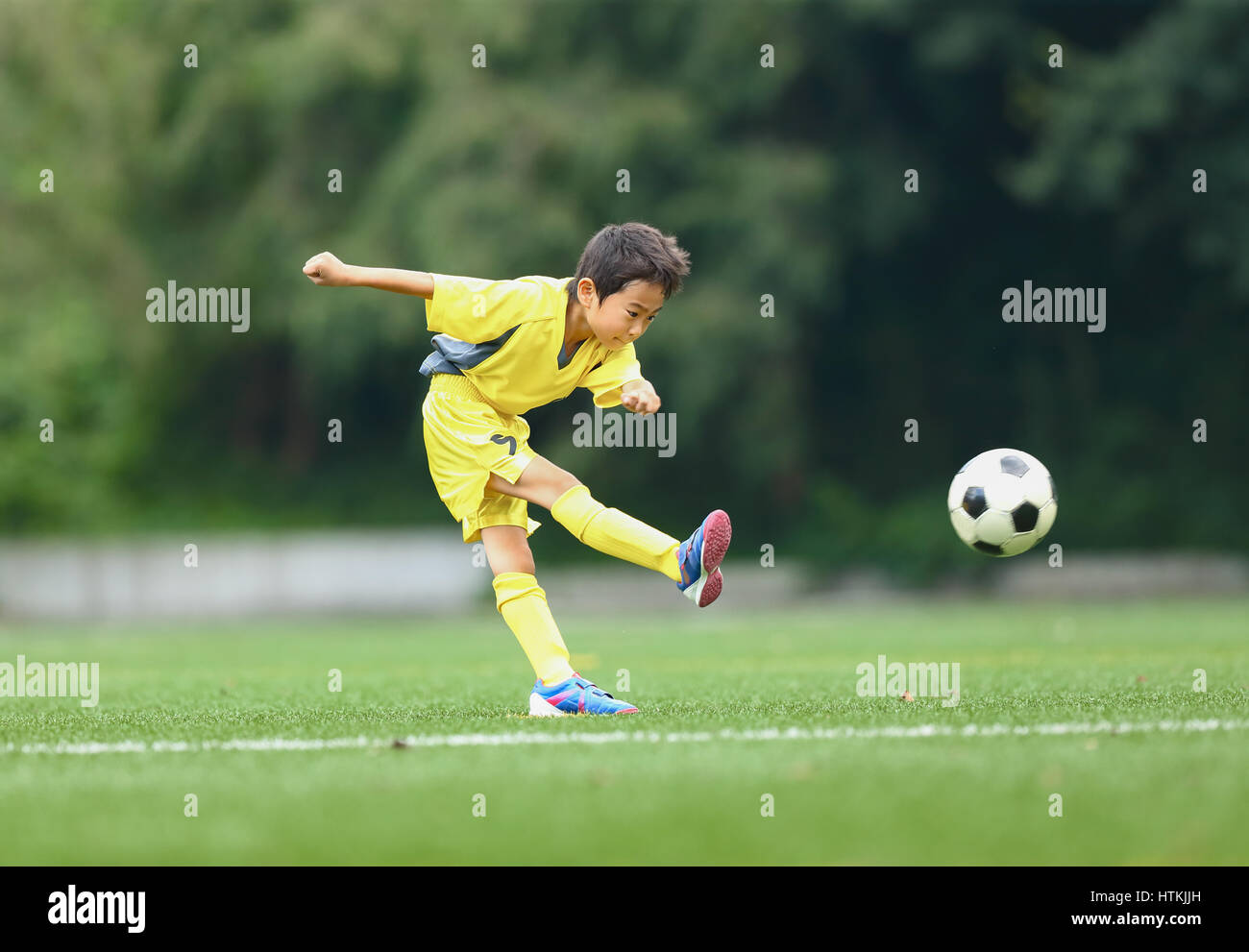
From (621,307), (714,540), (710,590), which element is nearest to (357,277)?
(621,307)

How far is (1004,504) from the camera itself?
6.90 metres

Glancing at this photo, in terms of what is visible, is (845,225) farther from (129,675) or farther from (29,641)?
(129,675)

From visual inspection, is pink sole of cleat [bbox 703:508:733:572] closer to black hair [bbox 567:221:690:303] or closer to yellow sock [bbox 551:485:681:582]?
yellow sock [bbox 551:485:681:582]

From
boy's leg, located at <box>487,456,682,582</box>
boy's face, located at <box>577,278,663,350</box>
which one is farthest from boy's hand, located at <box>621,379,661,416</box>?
boy's leg, located at <box>487,456,682,582</box>

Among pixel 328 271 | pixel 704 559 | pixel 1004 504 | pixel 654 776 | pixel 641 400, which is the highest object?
pixel 328 271

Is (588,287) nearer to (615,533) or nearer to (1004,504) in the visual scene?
(615,533)

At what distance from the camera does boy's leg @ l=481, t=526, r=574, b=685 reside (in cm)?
576

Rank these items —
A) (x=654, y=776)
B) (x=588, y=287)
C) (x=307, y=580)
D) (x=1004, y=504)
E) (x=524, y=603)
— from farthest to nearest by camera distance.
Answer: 1. (x=307, y=580)
2. (x=1004, y=504)
3. (x=524, y=603)
4. (x=588, y=287)
5. (x=654, y=776)

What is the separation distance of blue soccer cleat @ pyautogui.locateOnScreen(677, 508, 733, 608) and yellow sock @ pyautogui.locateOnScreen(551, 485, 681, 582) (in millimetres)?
56

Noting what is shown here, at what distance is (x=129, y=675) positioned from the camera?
9641mm

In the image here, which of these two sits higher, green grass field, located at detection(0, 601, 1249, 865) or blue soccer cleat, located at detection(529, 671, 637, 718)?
blue soccer cleat, located at detection(529, 671, 637, 718)

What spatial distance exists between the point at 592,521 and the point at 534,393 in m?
0.63
